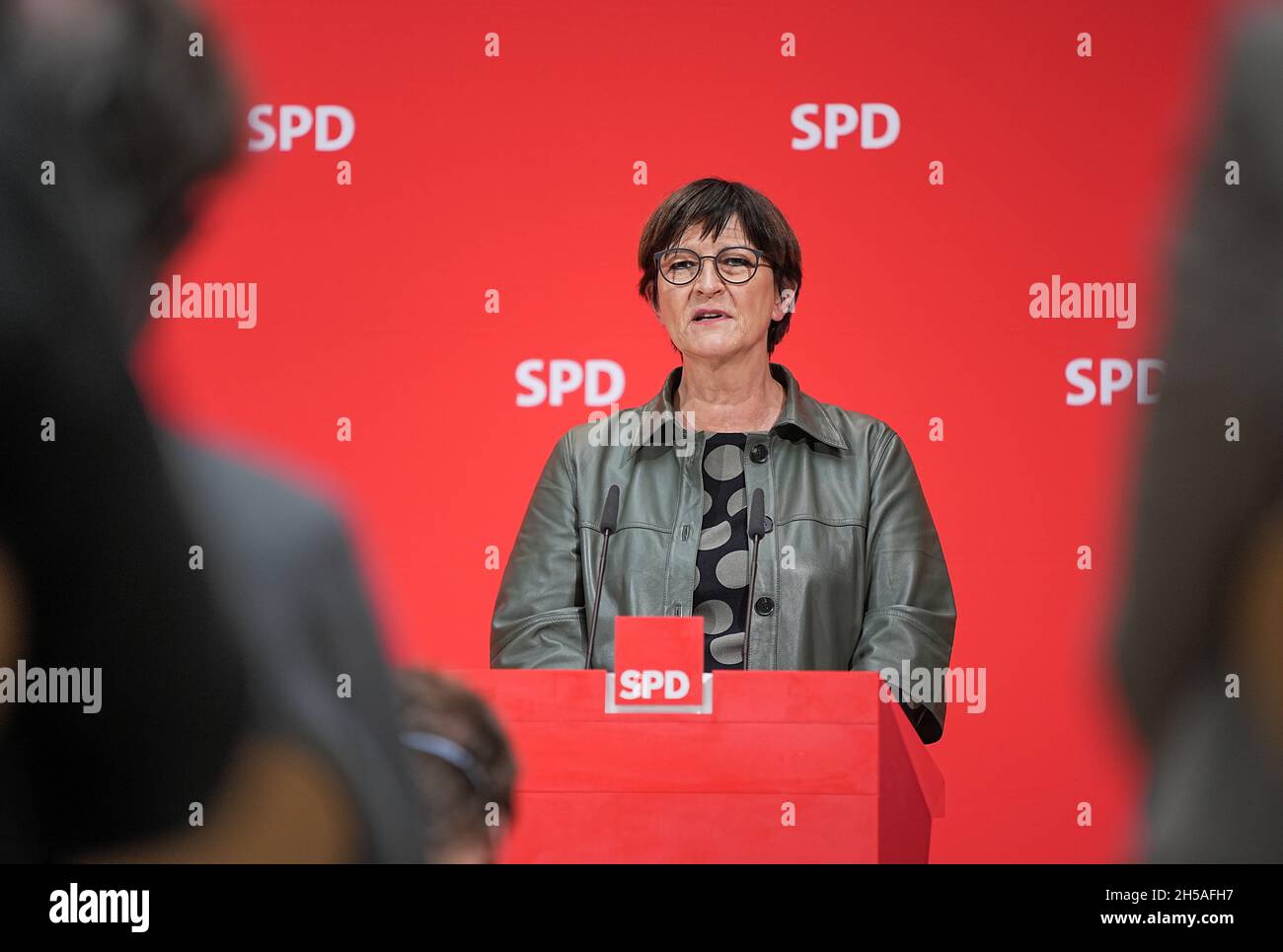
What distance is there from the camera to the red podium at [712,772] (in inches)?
106

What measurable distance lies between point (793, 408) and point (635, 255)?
699 mm

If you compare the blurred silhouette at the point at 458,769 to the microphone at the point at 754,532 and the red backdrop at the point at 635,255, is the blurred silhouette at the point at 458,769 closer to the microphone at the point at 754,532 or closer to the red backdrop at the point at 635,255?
the microphone at the point at 754,532

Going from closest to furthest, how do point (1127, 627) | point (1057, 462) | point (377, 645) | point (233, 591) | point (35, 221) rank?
point (377, 645)
point (35, 221)
point (233, 591)
point (1127, 627)
point (1057, 462)

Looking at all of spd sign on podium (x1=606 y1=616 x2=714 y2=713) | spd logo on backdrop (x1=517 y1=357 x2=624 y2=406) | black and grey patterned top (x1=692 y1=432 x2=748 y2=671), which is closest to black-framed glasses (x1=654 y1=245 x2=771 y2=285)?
black and grey patterned top (x1=692 y1=432 x2=748 y2=671)

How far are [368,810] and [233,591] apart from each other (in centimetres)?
34

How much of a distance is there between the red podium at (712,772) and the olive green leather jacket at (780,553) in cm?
64

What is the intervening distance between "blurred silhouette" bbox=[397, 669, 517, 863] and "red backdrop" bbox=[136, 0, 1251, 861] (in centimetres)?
125

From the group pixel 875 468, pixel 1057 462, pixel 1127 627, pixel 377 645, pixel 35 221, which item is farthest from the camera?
pixel 1057 462

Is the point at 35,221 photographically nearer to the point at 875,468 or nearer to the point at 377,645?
the point at 377,645

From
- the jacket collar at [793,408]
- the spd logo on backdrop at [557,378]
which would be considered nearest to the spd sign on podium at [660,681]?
the jacket collar at [793,408]

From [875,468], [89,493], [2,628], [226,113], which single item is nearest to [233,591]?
[226,113]

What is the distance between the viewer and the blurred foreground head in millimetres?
1609

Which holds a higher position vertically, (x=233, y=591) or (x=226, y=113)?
(x=226, y=113)

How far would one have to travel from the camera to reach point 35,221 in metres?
1.55
